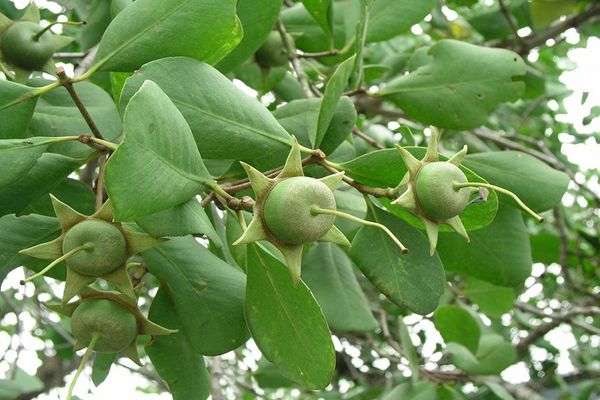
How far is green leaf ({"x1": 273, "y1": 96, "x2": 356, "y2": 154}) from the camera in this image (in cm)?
153

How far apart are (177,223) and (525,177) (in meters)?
0.88

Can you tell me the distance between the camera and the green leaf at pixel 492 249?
177cm

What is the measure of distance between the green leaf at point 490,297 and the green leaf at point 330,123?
4.33 feet

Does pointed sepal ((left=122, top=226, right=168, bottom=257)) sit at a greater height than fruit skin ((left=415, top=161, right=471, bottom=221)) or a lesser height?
lesser

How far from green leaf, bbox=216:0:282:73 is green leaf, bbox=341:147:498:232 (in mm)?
365

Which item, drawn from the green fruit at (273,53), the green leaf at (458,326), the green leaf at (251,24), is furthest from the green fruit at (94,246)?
the green leaf at (458,326)

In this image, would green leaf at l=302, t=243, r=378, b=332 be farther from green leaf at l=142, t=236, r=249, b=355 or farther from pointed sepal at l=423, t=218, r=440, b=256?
pointed sepal at l=423, t=218, r=440, b=256

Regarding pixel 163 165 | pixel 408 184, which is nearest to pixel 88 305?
pixel 163 165

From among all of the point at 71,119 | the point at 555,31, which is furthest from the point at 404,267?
the point at 555,31

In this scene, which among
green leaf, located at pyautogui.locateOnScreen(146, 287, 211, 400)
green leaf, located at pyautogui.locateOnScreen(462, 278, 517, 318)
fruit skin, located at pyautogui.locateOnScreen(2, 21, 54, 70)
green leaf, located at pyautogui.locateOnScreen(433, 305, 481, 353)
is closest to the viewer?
green leaf, located at pyautogui.locateOnScreen(146, 287, 211, 400)

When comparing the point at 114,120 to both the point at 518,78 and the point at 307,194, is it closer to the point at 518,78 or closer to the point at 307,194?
the point at 307,194

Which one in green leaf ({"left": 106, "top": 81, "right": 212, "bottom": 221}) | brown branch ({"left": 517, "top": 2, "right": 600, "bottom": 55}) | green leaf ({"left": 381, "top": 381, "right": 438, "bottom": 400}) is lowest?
green leaf ({"left": 381, "top": 381, "right": 438, "bottom": 400})

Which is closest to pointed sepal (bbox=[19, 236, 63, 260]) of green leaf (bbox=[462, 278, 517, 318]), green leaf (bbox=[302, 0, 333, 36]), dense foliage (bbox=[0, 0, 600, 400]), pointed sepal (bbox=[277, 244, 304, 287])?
dense foliage (bbox=[0, 0, 600, 400])

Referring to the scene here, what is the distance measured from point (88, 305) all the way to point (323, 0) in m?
1.16
